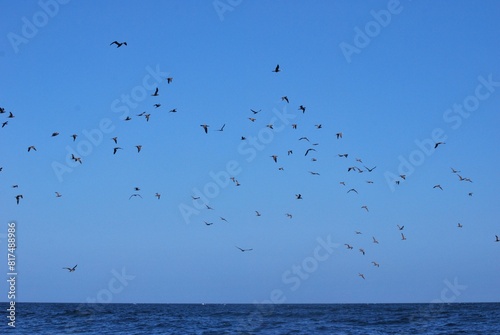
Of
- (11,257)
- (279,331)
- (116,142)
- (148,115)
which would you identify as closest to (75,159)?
(116,142)

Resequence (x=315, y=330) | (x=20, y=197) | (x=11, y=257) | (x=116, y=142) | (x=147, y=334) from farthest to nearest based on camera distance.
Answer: (x=315, y=330)
(x=147, y=334)
(x=116, y=142)
(x=20, y=197)
(x=11, y=257)

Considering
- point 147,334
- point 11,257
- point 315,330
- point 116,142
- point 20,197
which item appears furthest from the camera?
point 315,330

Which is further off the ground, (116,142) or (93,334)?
(116,142)

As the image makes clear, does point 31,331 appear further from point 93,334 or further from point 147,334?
point 147,334

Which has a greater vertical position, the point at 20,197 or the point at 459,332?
the point at 20,197

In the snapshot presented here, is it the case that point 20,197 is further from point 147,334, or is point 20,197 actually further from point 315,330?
point 315,330

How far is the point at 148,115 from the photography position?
40.9m

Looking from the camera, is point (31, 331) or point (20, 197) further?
point (31, 331)

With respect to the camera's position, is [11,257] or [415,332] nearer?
[11,257]

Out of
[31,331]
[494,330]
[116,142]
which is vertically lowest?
[494,330]

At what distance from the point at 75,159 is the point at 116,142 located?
9.66 ft

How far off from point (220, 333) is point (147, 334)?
17.0 ft

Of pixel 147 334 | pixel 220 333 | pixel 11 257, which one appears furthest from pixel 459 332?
pixel 11 257

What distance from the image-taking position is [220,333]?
46625mm
